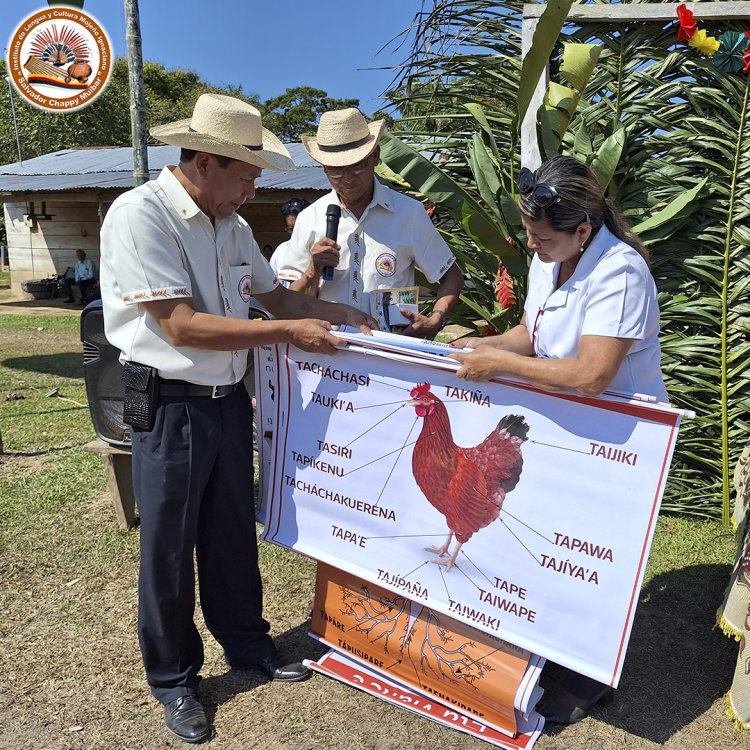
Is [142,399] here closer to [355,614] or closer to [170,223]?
[170,223]

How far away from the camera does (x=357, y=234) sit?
3436 mm

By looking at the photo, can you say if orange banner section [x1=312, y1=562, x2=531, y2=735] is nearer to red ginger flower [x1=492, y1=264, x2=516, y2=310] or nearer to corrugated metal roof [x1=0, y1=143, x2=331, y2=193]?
red ginger flower [x1=492, y1=264, x2=516, y2=310]

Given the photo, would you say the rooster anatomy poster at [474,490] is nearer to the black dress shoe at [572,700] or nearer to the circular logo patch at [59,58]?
the black dress shoe at [572,700]

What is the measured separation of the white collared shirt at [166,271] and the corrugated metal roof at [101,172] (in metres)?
11.0

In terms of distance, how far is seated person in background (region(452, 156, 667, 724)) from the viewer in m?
2.36

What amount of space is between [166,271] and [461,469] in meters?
1.23

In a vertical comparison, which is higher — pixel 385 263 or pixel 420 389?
pixel 385 263

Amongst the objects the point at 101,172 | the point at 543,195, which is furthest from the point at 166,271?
the point at 101,172

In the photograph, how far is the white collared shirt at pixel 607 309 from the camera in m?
2.37

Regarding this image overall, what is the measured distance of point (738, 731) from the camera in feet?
9.34

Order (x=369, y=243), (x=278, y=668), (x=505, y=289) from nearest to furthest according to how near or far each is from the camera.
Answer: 1. (x=278, y=668)
2. (x=369, y=243)
3. (x=505, y=289)

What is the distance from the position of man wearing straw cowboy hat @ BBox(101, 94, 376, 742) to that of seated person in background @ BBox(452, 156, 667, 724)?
28.9 inches

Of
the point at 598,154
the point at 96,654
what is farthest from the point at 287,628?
the point at 598,154

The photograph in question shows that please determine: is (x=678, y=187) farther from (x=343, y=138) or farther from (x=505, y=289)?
(x=343, y=138)
